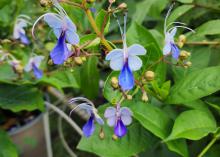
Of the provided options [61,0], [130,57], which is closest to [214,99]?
[130,57]

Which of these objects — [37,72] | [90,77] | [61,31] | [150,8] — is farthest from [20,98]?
[61,31]

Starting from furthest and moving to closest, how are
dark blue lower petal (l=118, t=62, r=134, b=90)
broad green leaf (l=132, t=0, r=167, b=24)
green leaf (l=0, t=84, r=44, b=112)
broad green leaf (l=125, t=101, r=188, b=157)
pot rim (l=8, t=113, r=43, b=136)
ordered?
pot rim (l=8, t=113, r=43, b=136), green leaf (l=0, t=84, r=44, b=112), broad green leaf (l=132, t=0, r=167, b=24), broad green leaf (l=125, t=101, r=188, b=157), dark blue lower petal (l=118, t=62, r=134, b=90)

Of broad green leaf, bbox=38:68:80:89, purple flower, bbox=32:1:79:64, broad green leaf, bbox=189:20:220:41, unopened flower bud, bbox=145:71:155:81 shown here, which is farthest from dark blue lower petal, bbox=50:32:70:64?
broad green leaf, bbox=38:68:80:89

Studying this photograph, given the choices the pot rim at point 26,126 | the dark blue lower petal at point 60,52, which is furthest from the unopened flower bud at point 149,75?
the pot rim at point 26,126

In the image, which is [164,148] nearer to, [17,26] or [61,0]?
[61,0]

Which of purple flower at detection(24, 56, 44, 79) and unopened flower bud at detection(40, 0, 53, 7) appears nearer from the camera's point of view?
unopened flower bud at detection(40, 0, 53, 7)

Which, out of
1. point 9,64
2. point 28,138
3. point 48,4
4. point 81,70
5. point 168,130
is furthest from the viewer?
point 28,138

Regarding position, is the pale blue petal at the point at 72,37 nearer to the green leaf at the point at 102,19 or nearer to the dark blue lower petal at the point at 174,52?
the green leaf at the point at 102,19

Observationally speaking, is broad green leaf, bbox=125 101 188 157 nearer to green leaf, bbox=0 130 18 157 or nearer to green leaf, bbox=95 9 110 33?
green leaf, bbox=95 9 110 33
